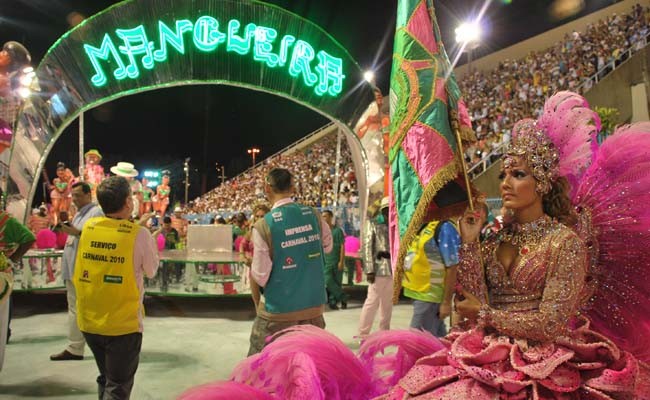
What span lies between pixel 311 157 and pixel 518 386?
975 inches

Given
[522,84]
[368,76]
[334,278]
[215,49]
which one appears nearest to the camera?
[215,49]

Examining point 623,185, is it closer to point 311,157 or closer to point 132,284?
point 132,284


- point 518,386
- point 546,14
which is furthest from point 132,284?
point 546,14

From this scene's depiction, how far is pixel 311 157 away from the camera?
26.2 meters

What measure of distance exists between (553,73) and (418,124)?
16782 millimetres

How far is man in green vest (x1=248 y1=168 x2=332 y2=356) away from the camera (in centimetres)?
333

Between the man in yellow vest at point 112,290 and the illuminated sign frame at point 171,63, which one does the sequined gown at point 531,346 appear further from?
the illuminated sign frame at point 171,63

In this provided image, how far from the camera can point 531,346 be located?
5.92ft

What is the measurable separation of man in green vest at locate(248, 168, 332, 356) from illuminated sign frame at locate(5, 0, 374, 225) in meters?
5.13

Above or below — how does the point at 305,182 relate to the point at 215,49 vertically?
above

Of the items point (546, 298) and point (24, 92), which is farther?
point (24, 92)

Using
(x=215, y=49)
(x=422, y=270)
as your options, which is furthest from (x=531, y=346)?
(x=215, y=49)

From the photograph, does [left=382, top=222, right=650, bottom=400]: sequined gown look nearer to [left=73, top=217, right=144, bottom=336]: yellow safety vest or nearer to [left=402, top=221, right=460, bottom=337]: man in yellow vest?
[left=73, top=217, right=144, bottom=336]: yellow safety vest

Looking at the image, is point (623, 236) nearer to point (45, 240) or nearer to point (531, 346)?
point (531, 346)
